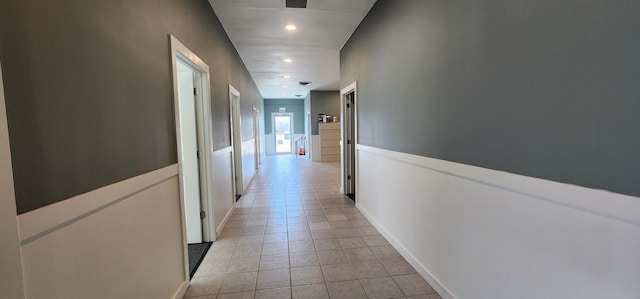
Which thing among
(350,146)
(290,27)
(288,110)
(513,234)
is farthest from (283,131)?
(513,234)

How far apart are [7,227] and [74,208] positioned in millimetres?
306

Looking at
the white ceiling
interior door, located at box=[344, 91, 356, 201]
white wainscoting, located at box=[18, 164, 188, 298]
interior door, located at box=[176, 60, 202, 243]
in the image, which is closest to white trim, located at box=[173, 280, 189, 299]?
white wainscoting, located at box=[18, 164, 188, 298]

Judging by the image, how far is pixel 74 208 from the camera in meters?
1.01

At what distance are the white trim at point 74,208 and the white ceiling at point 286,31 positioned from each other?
2365mm

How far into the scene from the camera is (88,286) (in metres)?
1.08

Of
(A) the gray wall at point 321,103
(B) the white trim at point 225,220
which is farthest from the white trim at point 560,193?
(A) the gray wall at point 321,103

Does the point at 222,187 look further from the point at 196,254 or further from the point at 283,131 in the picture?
the point at 283,131

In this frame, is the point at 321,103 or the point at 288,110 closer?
the point at 321,103

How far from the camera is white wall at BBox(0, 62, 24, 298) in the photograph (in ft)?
2.32

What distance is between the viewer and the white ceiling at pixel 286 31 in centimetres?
307

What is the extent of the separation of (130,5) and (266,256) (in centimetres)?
221

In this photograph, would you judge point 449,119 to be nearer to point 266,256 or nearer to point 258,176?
point 266,256

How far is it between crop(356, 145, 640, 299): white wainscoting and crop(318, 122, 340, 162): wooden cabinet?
733cm

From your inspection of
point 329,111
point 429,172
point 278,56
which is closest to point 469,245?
point 429,172
